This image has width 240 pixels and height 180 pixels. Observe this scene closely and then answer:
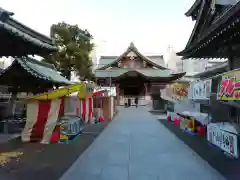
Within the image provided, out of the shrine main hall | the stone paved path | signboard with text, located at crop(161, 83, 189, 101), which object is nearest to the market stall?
the stone paved path

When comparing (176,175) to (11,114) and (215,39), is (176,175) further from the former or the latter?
(11,114)

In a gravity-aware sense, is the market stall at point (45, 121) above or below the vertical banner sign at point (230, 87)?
below

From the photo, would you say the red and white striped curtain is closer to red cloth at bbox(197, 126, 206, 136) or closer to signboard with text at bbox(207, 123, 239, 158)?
signboard with text at bbox(207, 123, 239, 158)

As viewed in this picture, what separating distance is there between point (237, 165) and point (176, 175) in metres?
1.84

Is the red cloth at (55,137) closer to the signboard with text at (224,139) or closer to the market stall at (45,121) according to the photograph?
the market stall at (45,121)

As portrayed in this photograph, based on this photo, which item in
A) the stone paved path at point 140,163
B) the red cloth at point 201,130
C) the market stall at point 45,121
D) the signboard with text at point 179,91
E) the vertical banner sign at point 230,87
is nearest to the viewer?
the vertical banner sign at point 230,87

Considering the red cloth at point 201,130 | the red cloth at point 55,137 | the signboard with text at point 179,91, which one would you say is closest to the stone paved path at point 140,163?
the red cloth at point 55,137

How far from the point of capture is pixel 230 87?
5.55 m

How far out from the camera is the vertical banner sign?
5.21 m

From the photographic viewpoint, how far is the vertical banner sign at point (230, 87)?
521 centimetres

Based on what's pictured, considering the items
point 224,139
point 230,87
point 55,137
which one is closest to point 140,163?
point 224,139

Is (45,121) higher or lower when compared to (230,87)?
lower

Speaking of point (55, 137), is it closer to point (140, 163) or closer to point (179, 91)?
point (140, 163)

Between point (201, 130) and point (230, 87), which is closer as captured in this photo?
point (230, 87)
